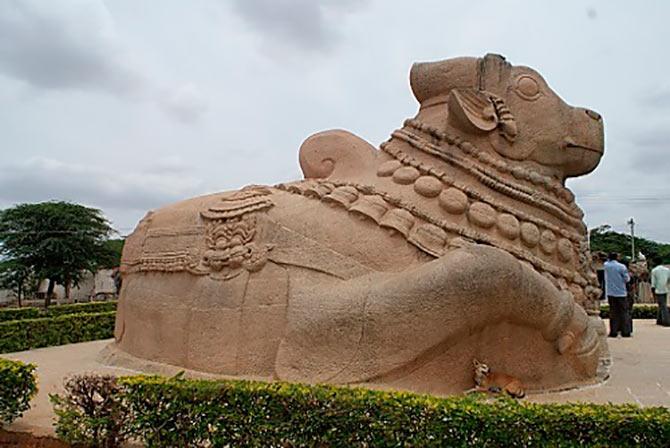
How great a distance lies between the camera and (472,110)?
548cm

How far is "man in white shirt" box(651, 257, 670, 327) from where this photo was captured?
11383 millimetres

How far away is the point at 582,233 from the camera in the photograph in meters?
5.87

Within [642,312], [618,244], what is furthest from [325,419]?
[618,244]

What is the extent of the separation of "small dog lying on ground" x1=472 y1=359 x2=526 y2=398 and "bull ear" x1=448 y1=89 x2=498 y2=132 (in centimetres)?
213

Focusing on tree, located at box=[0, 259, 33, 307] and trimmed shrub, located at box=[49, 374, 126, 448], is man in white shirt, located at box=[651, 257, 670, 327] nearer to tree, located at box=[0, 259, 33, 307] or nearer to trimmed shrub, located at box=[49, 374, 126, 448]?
trimmed shrub, located at box=[49, 374, 126, 448]

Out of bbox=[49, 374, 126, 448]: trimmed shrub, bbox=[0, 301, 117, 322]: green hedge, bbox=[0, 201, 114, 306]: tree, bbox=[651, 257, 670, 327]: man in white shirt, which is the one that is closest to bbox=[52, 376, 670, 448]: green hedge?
bbox=[49, 374, 126, 448]: trimmed shrub

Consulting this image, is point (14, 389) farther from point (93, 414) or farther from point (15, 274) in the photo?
point (15, 274)

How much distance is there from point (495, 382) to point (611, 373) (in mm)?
1837

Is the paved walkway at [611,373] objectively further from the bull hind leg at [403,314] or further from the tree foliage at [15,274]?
the tree foliage at [15,274]

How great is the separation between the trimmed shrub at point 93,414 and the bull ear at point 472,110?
3.63 meters

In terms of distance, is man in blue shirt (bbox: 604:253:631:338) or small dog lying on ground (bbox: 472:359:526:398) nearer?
small dog lying on ground (bbox: 472:359:526:398)

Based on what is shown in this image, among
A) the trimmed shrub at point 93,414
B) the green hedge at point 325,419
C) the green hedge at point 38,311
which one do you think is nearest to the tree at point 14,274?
the green hedge at point 38,311

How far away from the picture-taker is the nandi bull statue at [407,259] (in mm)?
4539

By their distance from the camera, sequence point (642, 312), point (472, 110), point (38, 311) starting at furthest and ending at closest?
point (642, 312) < point (38, 311) < point (472, 110)
